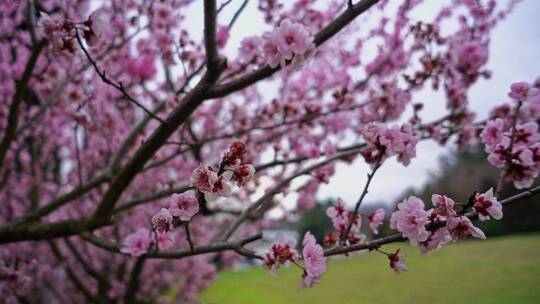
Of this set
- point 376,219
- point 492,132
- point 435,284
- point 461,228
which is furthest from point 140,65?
point 435,284

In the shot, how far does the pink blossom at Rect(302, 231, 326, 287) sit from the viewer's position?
164 centimetres

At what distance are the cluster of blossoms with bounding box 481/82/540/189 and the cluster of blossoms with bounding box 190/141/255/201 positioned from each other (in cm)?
109

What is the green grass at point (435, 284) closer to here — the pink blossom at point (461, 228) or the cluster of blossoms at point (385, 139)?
the cluster of blossoms at point (385, 139)

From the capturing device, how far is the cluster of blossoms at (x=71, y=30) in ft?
6.04

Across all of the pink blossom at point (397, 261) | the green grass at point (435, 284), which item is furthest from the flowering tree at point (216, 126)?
the green grass at point (435, 284)

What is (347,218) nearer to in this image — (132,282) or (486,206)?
(486,206)

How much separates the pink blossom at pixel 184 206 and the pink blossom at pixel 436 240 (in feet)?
2.90

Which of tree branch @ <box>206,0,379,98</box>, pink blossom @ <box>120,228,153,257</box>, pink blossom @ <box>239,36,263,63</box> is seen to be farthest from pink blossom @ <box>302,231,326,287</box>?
pink blossom @ <box>239,36,263,63</box>

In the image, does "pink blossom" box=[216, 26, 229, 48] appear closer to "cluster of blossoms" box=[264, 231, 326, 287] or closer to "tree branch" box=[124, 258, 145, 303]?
"cluster of blossoms" box=[264, 231, 326, 287]

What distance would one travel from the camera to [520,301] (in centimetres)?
631

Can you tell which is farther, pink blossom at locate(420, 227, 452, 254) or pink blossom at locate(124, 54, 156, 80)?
pink blossom at locate(124, 54, 156, 80)

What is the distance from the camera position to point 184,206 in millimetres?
1507

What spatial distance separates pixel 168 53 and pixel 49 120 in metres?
2.88

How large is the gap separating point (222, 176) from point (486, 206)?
3.13ft
